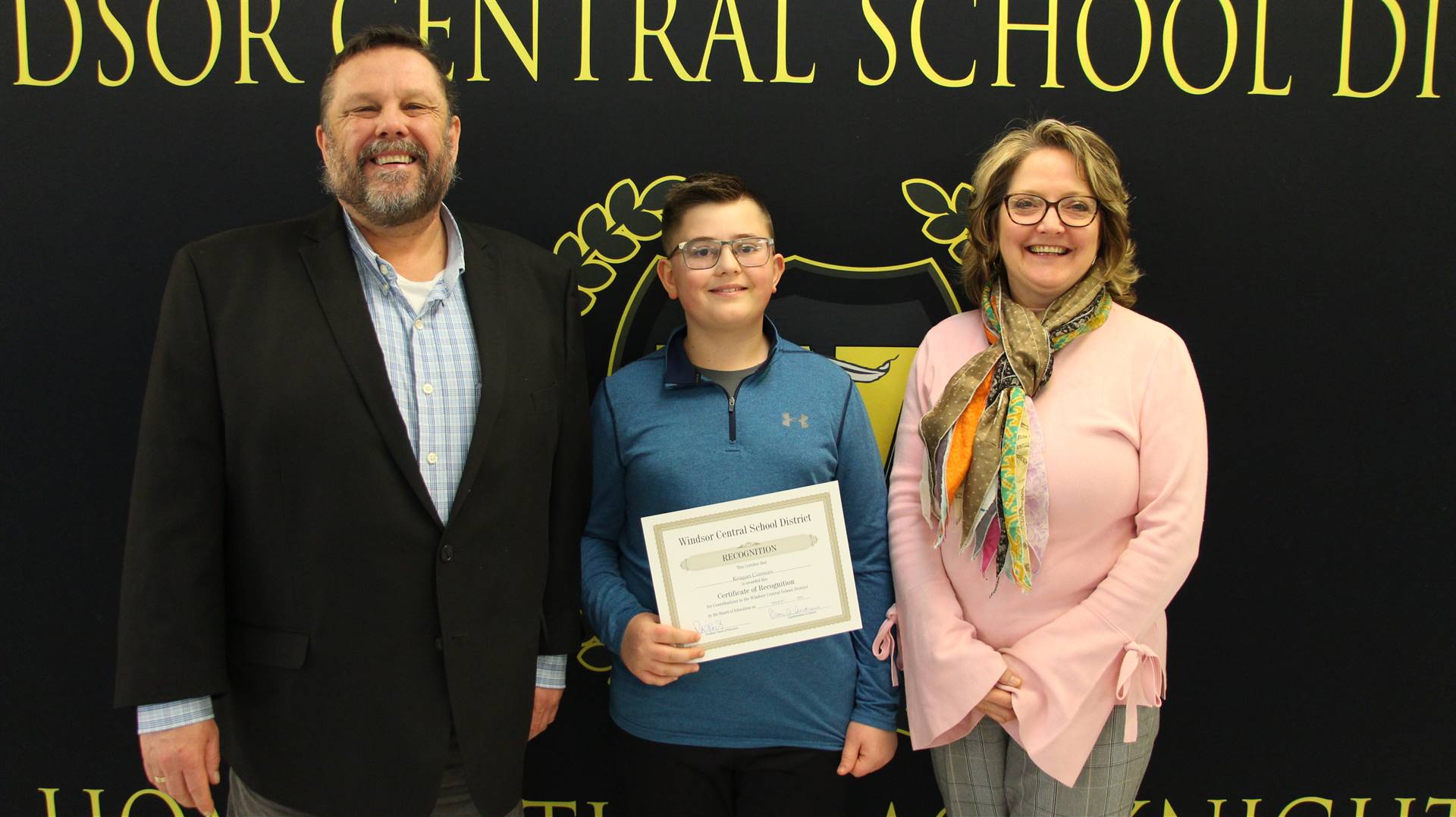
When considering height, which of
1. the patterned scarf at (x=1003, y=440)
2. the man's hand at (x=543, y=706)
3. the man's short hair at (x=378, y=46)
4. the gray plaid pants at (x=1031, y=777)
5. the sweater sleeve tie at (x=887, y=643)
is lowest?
the gray plaid pants at (x=1031, y=777)

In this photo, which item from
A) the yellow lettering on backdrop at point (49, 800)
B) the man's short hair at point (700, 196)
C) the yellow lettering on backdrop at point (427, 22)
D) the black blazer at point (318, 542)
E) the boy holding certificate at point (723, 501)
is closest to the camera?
the black blazer at point (318, 542)

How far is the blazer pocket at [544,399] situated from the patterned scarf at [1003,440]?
2.49 ft

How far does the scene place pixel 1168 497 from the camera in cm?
197

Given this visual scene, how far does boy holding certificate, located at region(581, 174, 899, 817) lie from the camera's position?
6.75 feet

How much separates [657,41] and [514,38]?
1.23 ft

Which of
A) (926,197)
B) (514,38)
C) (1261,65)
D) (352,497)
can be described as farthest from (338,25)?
(1261,65)

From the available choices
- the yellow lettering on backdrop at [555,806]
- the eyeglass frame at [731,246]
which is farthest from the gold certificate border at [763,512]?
the yellow lettering on backdrop at [555,806]

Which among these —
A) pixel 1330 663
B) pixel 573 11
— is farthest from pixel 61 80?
pixel 1330 663

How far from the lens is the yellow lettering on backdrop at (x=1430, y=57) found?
266 cm

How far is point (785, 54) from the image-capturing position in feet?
8.71

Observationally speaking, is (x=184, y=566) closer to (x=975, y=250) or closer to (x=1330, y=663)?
(x=975, y=250)

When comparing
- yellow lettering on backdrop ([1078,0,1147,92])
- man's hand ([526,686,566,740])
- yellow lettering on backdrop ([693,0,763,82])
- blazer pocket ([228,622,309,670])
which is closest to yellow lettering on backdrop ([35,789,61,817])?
blazer pocket ([228,622,309,670])

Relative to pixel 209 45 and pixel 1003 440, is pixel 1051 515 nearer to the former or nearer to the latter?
pixel 1003 440

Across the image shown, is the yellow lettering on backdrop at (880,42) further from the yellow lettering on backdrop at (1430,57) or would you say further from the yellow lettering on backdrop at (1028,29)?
the yellow lettering on backdrop at (1430,57)
